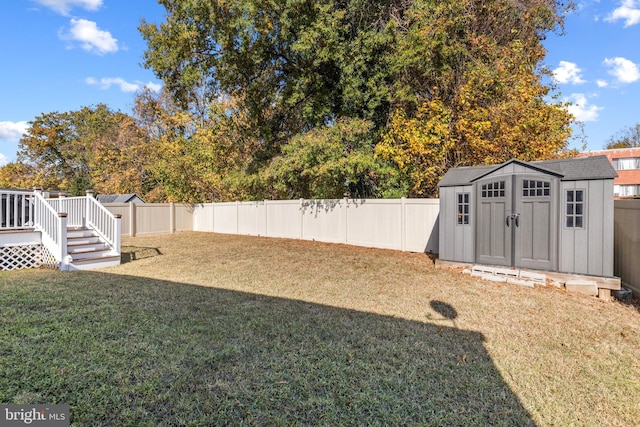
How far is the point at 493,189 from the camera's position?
5.96 metres

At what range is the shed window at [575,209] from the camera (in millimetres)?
5059

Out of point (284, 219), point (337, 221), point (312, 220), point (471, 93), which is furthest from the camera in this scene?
point (284, 219)

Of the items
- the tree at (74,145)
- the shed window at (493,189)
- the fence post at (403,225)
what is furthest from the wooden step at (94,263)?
the tree at (74,145)

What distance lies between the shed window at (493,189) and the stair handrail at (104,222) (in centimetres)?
810

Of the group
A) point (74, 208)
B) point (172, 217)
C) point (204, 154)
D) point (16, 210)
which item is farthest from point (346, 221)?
point (172, 217)

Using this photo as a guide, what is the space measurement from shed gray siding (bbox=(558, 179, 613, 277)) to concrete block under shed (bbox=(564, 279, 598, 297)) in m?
0.15

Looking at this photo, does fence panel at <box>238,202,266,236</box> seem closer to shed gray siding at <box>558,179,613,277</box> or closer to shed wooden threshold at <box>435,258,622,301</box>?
shed wooden threshold at <box>435,258,622,301</box>

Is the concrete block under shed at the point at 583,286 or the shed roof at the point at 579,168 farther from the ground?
the shed roof at the point at 579,168

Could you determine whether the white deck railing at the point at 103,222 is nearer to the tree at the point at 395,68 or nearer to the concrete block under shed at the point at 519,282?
the tree at the point at 395,68

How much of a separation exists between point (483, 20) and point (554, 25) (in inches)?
92.5

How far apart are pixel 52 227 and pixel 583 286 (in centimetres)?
1027

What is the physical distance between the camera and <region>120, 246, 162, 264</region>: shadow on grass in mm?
8133

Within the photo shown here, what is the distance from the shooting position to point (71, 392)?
219 centimetres

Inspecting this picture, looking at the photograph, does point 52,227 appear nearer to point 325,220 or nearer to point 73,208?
point 73,208
